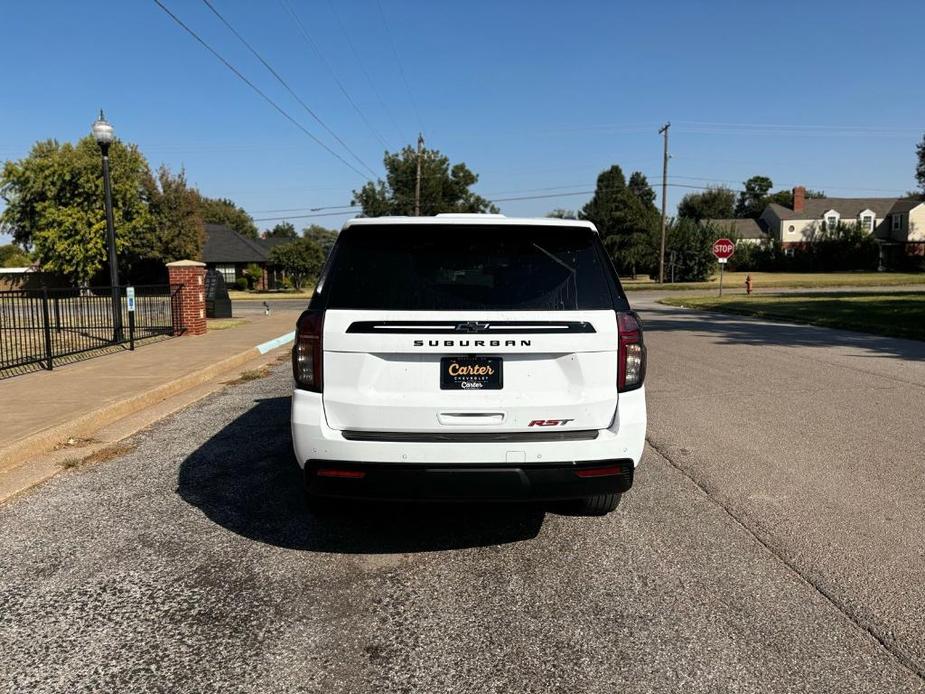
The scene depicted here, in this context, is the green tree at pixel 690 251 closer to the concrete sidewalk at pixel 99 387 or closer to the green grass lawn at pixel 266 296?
the green grass lawn at pixel 266 296

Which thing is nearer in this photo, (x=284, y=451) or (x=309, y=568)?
(x=309, y=568)

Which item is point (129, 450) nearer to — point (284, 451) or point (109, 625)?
point (284, 451)

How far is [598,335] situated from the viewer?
367 centimetres

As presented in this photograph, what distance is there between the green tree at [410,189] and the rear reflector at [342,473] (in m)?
63.7

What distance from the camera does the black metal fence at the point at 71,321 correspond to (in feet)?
37.1

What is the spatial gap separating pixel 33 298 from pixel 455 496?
11.0 m

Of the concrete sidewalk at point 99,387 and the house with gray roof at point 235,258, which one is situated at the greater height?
the house with gray roof at point 235,258

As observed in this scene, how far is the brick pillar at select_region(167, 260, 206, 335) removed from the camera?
16.2 metres

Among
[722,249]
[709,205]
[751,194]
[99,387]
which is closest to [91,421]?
[99,387]

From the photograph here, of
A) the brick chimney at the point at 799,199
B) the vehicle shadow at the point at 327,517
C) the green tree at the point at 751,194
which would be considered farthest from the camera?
the green tree at the point at 751,194

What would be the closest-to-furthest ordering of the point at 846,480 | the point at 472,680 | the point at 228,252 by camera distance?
the point at 472,680 → the point at 846,480 → the point at 228,252

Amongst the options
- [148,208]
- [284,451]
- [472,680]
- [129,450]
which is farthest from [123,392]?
[148,208]

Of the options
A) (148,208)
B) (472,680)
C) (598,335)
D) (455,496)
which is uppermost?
(148,208)

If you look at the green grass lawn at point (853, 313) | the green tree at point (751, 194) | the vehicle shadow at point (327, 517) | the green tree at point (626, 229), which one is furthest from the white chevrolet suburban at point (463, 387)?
the green tree at point (751, 194)
